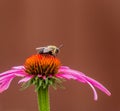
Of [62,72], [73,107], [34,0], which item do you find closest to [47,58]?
[62,72]

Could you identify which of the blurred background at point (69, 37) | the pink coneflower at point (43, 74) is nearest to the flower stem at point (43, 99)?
the pink coneflower at point (43, 74)

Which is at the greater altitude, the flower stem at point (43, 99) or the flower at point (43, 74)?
the flower at point (43, 74)

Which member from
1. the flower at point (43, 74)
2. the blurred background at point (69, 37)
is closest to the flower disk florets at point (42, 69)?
the flower at point (43, 74)

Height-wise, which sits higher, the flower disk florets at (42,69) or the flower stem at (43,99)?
the flower disk florets at (42,69)

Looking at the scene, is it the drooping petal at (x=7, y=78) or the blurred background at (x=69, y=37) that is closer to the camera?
the drooping petal at (x=7, y=78)

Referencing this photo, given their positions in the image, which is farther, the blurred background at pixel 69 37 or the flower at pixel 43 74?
the blurred background at pixel 69 37

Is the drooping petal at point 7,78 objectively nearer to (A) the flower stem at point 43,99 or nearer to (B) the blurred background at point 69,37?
(A) the flower stem at point 43,99

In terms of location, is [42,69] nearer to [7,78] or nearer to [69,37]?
[7,78]

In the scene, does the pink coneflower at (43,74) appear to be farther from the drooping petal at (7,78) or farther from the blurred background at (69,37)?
the blurred background at (69,37)

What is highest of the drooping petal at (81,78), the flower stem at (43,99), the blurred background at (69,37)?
the drooping petal at (81,78)
